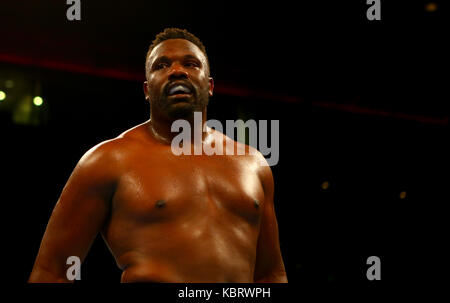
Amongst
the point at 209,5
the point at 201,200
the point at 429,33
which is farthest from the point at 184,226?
the point at 429,33

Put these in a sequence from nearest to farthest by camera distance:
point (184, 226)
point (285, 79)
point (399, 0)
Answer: point (184, 226) → point (399, 0) → point (285, 79)

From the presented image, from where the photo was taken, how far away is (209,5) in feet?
7.82

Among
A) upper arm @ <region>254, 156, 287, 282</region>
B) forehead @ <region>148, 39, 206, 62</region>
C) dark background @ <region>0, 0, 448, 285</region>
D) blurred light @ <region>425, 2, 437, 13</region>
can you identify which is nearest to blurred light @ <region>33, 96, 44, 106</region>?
dark background @ <region>0, 0, 448, 285</region>

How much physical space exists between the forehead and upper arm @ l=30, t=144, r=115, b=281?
0.33 meters

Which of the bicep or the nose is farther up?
the nose

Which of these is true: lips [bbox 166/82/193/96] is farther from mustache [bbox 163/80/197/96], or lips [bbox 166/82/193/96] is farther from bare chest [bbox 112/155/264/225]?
bare chest [bbox 112/155/264/225]

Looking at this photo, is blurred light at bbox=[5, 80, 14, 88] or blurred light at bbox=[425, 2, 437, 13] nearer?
blurred light at bbox=[425, 2, 437, 13]

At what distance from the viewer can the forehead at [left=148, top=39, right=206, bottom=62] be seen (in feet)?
4.74

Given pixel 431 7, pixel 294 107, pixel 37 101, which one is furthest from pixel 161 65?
pixel 294 107

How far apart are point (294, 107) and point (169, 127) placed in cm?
199

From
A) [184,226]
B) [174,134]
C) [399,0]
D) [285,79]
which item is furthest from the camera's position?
[285,79]

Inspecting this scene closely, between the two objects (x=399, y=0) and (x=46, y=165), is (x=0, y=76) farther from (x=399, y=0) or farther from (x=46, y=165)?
(x=399, y=0)

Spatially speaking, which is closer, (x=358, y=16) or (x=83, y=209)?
(x=83, y=209)
